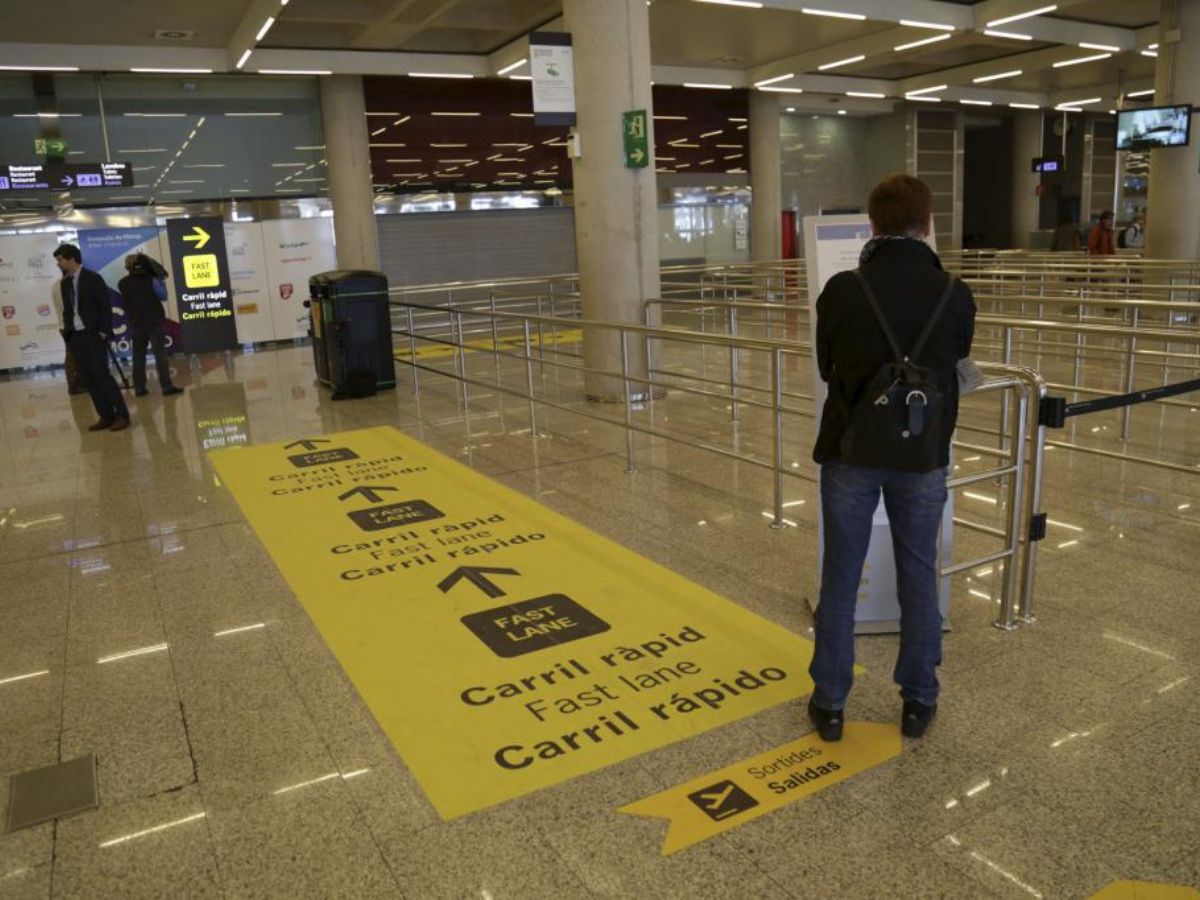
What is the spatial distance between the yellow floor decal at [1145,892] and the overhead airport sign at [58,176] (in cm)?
1435

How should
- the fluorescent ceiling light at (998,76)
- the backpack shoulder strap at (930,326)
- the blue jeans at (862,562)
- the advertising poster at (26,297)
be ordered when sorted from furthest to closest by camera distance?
the fluorescent ceiling light at (998,76), the advertising poster at (26,297), the blue jeans at (862,562), the backpack shoulder strap at (930,326)

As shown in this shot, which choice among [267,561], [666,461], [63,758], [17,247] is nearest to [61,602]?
[267,561]

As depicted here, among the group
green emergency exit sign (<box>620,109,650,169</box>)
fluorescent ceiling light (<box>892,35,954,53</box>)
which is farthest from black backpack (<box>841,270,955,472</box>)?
fluorescent ceiling light (<box>892,35,954,53</box>)

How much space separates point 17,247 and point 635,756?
45.9 feet

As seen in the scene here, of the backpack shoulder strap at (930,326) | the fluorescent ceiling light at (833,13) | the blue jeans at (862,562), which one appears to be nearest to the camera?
the backpack shoulder strap at (930,326)

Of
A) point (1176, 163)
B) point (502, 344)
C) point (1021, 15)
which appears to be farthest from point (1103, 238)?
point (502, 344)

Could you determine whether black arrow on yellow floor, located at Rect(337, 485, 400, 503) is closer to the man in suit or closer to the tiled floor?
the tiled floor

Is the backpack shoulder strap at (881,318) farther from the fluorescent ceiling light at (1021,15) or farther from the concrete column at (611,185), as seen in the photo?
the fluorescent ceiling light at (1021,15)

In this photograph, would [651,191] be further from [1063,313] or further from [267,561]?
[1063,313]

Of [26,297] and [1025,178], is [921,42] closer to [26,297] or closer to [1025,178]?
[1025,178]

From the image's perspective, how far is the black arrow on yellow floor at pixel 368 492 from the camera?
231 inches

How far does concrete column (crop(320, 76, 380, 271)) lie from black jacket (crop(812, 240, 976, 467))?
13758 millimetres

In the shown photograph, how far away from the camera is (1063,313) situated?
45.2 ft

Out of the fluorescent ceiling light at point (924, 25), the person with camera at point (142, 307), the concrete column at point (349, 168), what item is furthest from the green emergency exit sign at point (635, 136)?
the concrete column at point (349, 168)
